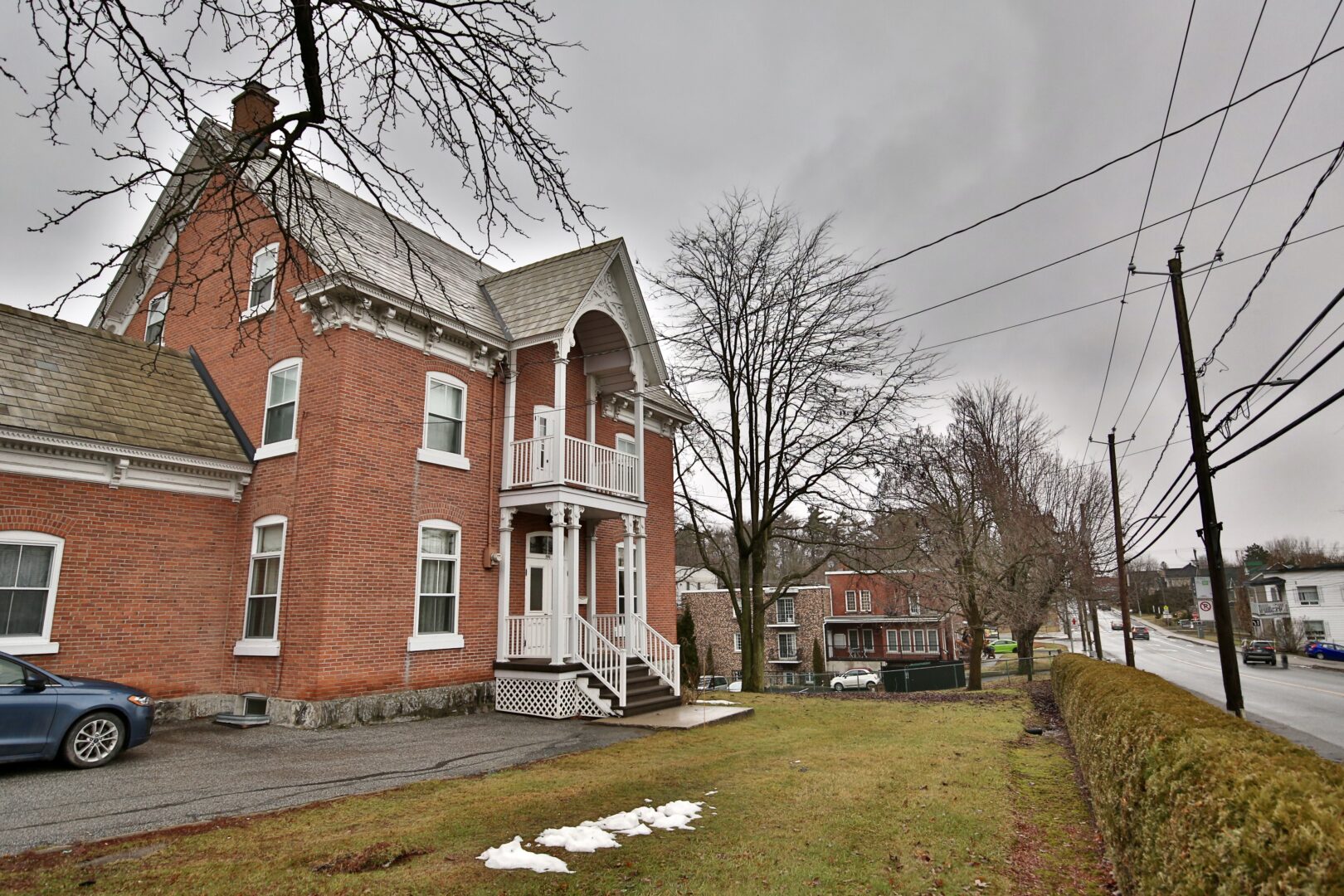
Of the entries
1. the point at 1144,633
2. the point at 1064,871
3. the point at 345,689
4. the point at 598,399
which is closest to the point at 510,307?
the point at 598,399

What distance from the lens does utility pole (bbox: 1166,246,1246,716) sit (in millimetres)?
Answer: 13844

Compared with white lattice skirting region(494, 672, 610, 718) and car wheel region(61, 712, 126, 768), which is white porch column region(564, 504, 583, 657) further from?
car wheel region(61, 712, 126, 768)

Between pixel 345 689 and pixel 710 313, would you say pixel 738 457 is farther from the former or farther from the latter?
pixel 345 689

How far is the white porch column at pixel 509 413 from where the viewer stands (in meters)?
16.2

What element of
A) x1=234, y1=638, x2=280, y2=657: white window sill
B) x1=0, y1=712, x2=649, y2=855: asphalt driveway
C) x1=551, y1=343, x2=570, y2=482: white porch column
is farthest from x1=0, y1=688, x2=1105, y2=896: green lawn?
x1=551, y1=343, x2=570, y2=482: white porch column

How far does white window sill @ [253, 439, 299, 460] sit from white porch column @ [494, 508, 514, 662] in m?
4.27

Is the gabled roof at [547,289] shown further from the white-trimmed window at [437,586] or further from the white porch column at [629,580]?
the white porch column at [629,580]

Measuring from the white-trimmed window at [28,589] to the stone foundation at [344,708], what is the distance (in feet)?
7.43

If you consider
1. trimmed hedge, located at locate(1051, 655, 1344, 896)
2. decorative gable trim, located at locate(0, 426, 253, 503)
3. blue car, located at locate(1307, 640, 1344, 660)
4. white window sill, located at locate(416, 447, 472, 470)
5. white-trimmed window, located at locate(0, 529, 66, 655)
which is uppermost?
white window sill, located at locate(416, 447, 472, 470)

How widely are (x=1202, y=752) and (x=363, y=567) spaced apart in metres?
12.3

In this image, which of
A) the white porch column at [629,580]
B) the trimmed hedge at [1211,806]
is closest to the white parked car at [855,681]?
the white porch column at [629,580]

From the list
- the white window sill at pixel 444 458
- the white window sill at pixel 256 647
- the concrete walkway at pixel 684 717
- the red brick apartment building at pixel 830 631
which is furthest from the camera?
the red brick apartment building at pixel 830 631

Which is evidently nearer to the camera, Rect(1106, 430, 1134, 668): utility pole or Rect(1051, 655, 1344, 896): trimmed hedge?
Rect(1051, 655, 1344, 896): trimmed hedge

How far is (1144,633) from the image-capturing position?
74812 millimetres
